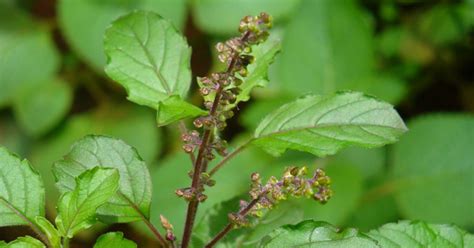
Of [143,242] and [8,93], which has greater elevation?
[8,93]

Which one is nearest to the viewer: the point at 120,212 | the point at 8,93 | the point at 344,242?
the point at 344,242

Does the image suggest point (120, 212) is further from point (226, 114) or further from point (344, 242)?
point (344, 242)

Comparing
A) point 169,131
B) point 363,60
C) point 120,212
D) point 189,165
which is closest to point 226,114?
point 120,212

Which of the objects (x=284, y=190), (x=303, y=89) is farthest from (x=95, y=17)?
(x=284, y=190)

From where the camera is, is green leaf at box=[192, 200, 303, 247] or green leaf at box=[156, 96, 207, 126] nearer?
green leaf at box=[156, 96, 207, 126]

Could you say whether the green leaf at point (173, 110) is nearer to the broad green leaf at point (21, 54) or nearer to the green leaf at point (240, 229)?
the green leaf at point (240, 229)

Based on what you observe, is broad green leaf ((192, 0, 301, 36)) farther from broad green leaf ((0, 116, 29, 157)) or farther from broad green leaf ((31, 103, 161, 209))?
broad green leaf ((0, 116, 29, 157))

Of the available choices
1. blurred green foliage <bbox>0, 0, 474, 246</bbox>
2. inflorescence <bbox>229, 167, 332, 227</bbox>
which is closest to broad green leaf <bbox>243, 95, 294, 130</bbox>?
blurred green foliage <bbox>0, 0, 474, 246</bbox>

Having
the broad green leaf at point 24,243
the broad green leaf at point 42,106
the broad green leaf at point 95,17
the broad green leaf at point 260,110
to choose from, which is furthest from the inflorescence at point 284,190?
the broad green leaf at point 42,106

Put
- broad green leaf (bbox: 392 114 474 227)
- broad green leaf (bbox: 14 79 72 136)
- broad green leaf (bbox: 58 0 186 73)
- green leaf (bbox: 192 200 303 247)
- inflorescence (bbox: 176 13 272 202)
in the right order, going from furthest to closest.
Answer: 1. broad green leaf (bbox: 14 79 72 136)
2. broad green leaf (bbox: 58 0 186 73)
3. broad green leaf (bbox: 392 114 474 227)
4. green leaf (bbox: 192 200 303 247)
5. inflorescence (bbox: 176 13 272 202)
